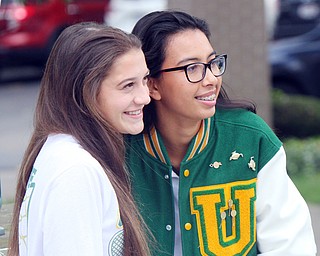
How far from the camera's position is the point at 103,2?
13367mm

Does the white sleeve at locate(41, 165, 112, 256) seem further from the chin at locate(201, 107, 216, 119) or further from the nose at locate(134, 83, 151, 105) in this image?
the chin at locate(201, 107, 216, 119)

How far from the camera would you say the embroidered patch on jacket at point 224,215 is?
2.88 m

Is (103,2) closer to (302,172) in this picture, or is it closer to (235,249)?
(302,172)

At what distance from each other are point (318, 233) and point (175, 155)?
10.6ft

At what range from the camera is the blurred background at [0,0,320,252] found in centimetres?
816

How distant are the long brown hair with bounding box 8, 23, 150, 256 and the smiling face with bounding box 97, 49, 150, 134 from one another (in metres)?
0.02

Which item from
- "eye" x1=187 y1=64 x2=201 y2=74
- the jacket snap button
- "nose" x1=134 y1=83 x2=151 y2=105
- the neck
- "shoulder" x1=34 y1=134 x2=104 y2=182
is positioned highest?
"nose" x1=134 y1=83 x2=151 y2=105

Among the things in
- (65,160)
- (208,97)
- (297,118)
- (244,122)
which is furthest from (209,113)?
(297,118)

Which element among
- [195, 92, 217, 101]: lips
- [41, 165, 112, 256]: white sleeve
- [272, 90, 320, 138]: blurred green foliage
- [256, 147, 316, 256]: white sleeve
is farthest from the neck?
[272, 90, 320, 138]: blurred green foliage

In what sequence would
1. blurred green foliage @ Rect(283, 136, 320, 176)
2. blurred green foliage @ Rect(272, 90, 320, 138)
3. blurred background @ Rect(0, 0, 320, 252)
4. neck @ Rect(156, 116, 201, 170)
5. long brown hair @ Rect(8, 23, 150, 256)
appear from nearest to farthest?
long brown hair @ Rect(8, 23, 150, 256) < neck @ Rect(156, 116, 201, 170) < blurred green foliage @ Rect(283, 136, 320, 176) < blurred background @ Rect(0, 0, 320, 252) < blurred green foliage @ Rect(272, 90, 320, 138)

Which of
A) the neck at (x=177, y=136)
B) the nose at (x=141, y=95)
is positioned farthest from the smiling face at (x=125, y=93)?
the neck at (x=177, y=136)

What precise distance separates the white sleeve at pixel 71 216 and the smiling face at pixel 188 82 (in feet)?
2.13

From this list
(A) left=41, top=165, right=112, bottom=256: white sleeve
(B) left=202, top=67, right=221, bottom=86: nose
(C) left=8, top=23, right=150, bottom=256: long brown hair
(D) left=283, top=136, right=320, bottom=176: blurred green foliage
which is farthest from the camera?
(D) left=283, top=136, right=320, bottom=176: blurred green foliage

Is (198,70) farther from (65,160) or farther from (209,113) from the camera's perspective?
(65,160)
